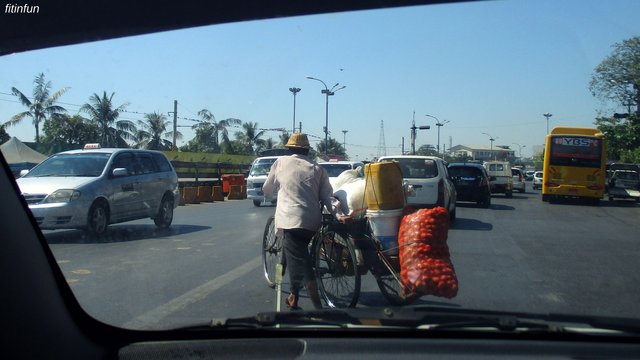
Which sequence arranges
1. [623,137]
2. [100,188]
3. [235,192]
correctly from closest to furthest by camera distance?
[100,188], [235,192], [623,137]

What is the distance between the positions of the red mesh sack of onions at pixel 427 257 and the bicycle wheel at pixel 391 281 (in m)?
0.28

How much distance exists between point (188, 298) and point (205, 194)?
16243mm

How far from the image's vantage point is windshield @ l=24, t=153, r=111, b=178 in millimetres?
8781

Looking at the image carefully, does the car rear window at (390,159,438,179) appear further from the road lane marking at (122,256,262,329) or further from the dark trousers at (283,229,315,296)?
the dark trousers at (283,229,315,296)

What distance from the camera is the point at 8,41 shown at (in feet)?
20.4

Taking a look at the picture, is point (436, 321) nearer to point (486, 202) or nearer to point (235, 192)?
point (486, 202)

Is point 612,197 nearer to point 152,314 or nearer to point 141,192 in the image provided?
point 141,192

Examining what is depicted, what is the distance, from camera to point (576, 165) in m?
24.0

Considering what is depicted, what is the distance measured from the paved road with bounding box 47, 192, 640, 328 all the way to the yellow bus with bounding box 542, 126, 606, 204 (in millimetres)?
10013

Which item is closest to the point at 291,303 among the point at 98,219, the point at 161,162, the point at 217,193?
the point at 98,219

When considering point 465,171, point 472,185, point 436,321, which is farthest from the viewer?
point 465,171

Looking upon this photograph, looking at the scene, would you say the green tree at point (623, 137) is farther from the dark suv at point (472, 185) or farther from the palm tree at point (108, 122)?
the palm tree at point (108, 122)

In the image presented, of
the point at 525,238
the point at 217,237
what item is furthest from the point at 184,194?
the point at 525,238

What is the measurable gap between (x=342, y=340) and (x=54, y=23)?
5099 mm
